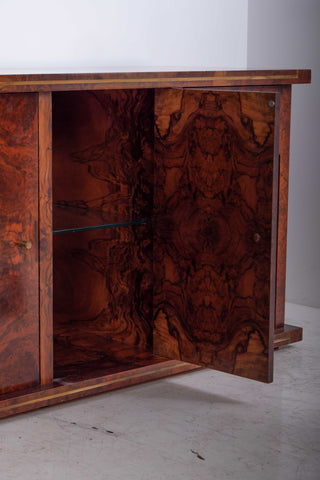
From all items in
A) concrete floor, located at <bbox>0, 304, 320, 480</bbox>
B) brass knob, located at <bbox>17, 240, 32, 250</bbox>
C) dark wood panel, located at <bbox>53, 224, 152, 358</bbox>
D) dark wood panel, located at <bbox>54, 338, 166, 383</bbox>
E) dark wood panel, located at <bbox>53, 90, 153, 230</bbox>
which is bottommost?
concrete floor, located at <bbox>0, 304, 320, 480</bbox>

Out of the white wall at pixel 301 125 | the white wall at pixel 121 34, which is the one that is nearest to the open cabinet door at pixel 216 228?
the white wall at pixel 121 34

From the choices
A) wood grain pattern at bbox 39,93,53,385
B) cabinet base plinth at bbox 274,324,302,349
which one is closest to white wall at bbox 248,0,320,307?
cabinet base plinth at bbox 274,324,302,349

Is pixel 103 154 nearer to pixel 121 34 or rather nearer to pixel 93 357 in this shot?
pixel 93 357

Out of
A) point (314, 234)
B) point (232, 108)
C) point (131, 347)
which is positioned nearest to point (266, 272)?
point (232, 108)

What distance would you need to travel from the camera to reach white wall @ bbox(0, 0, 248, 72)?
248cm

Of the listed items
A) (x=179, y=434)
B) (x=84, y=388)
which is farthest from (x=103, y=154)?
(x=179, y=434)

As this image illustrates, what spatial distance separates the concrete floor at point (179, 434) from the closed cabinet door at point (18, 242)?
0.14 metres

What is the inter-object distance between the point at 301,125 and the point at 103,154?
3.02ft

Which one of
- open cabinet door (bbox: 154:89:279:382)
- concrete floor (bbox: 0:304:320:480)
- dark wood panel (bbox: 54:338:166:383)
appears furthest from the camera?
dark wood panel (bbox: 54:338:166:383)

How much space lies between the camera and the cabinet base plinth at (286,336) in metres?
2.31

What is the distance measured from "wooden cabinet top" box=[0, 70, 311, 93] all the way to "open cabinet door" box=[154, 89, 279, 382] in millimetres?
55

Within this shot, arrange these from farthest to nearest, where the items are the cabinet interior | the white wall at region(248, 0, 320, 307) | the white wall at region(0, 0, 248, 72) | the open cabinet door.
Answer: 1. the white wall at region(248, 0, 320, 307)
2. the white wall at region(0, 0, 248, 72)
3. the cabinet interior
4. the open cabinet door

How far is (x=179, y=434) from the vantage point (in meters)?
1.75

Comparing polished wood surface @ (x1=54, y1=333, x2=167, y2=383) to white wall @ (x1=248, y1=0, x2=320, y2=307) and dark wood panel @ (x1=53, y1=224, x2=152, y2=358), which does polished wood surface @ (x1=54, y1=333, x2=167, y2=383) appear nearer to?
dark wood panel @ (x1=53, y1=224, x2=152, y2=358)
